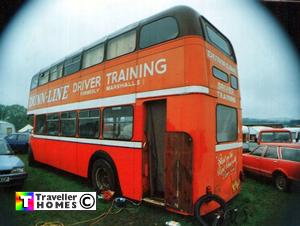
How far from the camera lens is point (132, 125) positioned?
4625mm

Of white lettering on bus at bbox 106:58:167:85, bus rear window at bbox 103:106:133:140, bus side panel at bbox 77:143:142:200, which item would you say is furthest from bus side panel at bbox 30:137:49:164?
white lettering on bus at bbox 106:58:167:85

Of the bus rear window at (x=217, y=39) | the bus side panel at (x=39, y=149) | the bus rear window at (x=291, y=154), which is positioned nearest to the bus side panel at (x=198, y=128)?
the bus rear window at (x=217, y=39)

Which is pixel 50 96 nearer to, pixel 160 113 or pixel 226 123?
pixel 160 113

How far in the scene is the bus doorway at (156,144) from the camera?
4324 millimetres

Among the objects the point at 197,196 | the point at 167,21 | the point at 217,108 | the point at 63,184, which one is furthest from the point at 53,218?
the point at 167,21

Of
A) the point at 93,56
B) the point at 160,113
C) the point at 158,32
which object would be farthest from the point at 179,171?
the point at 93,56

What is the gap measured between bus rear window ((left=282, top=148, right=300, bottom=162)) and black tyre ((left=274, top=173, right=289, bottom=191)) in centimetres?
48

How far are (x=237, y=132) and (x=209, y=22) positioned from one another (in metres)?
2.36

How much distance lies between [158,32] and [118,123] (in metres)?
1.88

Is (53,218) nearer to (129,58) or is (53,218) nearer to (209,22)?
(129,58)

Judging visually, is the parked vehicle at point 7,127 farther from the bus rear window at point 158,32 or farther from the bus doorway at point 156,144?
the bus rear window at point 158,32

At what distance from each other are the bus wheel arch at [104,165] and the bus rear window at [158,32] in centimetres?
236

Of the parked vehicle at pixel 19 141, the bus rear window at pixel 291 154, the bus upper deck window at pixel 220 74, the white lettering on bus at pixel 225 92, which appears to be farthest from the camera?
the parked vehicle at pixel 19 141

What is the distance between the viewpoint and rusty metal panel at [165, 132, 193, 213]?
376 centimetres
